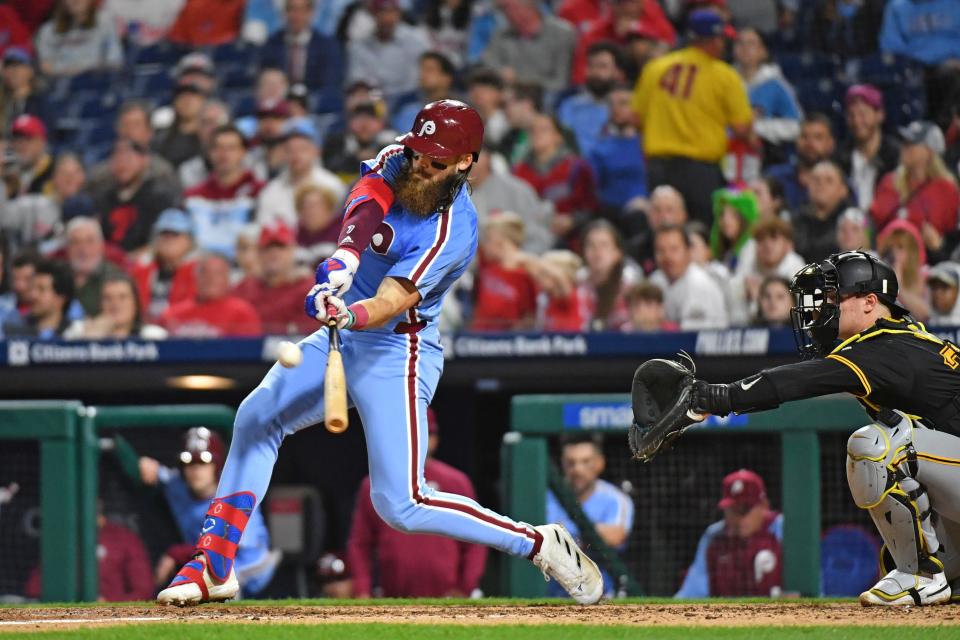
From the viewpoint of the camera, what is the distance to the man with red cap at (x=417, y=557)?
6.42 m

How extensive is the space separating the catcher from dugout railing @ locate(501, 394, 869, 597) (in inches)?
56.8

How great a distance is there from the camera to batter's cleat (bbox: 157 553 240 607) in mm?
4180

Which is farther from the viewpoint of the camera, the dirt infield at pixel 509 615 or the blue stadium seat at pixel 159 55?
the blue stadium seat at pixel 159 55

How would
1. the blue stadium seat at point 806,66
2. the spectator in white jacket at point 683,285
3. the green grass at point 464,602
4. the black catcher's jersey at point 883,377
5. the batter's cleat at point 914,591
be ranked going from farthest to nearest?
1. the blue stadium seat at point 806,66
2. the spectator in white jacket at point 683,285
3. the green grass at point 464,602
4. the batter's cleat at point 914,591
5. the black catcher's jersey at point 883,377

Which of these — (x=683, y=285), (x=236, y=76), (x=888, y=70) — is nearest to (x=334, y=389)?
(x=683, y=285)

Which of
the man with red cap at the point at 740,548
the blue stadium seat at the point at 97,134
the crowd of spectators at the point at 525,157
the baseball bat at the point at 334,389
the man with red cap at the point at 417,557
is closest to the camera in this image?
the baseball bat at the point at 334,389

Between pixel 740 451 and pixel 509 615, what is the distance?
7.68ft

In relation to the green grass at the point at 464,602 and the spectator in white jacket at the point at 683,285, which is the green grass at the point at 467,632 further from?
the spectator in white jacket at the point at 683,285

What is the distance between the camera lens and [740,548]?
6168 millimetres

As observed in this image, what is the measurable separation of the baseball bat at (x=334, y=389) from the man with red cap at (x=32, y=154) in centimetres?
578

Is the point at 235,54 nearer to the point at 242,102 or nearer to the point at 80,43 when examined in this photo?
the point at 242,102

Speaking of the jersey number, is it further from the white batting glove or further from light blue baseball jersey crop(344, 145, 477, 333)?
the white batting glove

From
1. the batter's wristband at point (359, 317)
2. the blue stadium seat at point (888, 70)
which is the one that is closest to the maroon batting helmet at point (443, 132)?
the batter's wristband at point (359, 317)

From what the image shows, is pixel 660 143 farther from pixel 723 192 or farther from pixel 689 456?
pixel 689 456
